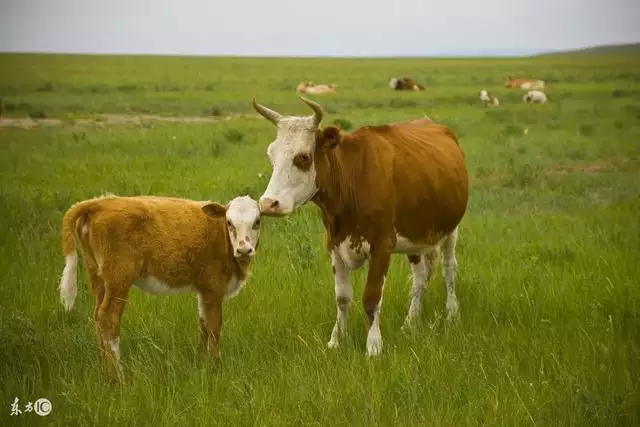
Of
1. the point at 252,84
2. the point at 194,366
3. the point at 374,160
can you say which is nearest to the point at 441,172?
the point at 374,160

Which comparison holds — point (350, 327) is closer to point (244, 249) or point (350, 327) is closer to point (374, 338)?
point (374, 338)

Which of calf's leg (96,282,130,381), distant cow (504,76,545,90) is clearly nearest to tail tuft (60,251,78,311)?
calf's leg (96,282,130,381)

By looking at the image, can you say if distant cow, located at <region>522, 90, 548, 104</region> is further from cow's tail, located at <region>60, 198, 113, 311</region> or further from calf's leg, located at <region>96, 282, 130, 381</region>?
calf's leg, located at <region>96, 282, 130, 381</region>

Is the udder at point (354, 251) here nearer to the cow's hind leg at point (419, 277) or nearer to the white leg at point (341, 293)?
the white leg at point (341, 293)

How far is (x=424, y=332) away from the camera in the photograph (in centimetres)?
586

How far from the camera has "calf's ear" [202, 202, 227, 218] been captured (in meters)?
5.08

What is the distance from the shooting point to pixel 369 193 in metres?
5.58

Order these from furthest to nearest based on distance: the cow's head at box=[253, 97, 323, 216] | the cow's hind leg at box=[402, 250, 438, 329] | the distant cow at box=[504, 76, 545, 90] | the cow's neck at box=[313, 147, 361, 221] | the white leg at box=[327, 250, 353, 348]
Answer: the distant cow at box=[504, 76, 545, 90] → the cow's hind leg at box=[402, 250, 438, 329] → the white leg at box=[327, 250, 353, 348] → the cow's neck at box=[313, 147, 361, 221] → the cow's head at box=[253, 97, 323, 216]

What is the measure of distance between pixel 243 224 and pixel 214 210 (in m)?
0.30

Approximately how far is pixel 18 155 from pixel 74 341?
34.5 ft

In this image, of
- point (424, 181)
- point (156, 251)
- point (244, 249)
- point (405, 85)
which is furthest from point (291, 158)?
point (405, 85)

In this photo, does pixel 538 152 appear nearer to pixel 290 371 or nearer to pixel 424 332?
pixel 424 332

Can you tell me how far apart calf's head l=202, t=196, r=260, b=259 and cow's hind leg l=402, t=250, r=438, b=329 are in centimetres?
198

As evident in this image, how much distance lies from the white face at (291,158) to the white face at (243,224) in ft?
0.46
